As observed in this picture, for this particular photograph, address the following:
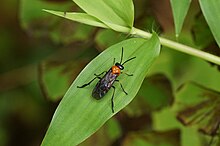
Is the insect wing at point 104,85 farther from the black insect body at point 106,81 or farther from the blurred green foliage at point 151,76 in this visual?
the blurred green foliage at point 151,76

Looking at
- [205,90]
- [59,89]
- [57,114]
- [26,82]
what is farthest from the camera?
[26,82]

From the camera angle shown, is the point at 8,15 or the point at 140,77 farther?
the point at 8,15

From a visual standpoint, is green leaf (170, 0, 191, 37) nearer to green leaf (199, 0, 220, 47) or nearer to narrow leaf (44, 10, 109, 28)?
green leaf (199, 0, 220, 47)

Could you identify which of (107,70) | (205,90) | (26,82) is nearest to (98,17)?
(107,70)

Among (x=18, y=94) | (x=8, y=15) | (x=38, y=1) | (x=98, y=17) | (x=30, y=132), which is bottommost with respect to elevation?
(x=30, y=132)

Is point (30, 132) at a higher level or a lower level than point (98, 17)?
lower

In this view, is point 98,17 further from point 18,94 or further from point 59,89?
point 18,94

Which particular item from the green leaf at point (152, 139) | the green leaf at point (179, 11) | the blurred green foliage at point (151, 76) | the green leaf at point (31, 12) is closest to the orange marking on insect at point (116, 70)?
the green leaf at point (179, 11)
